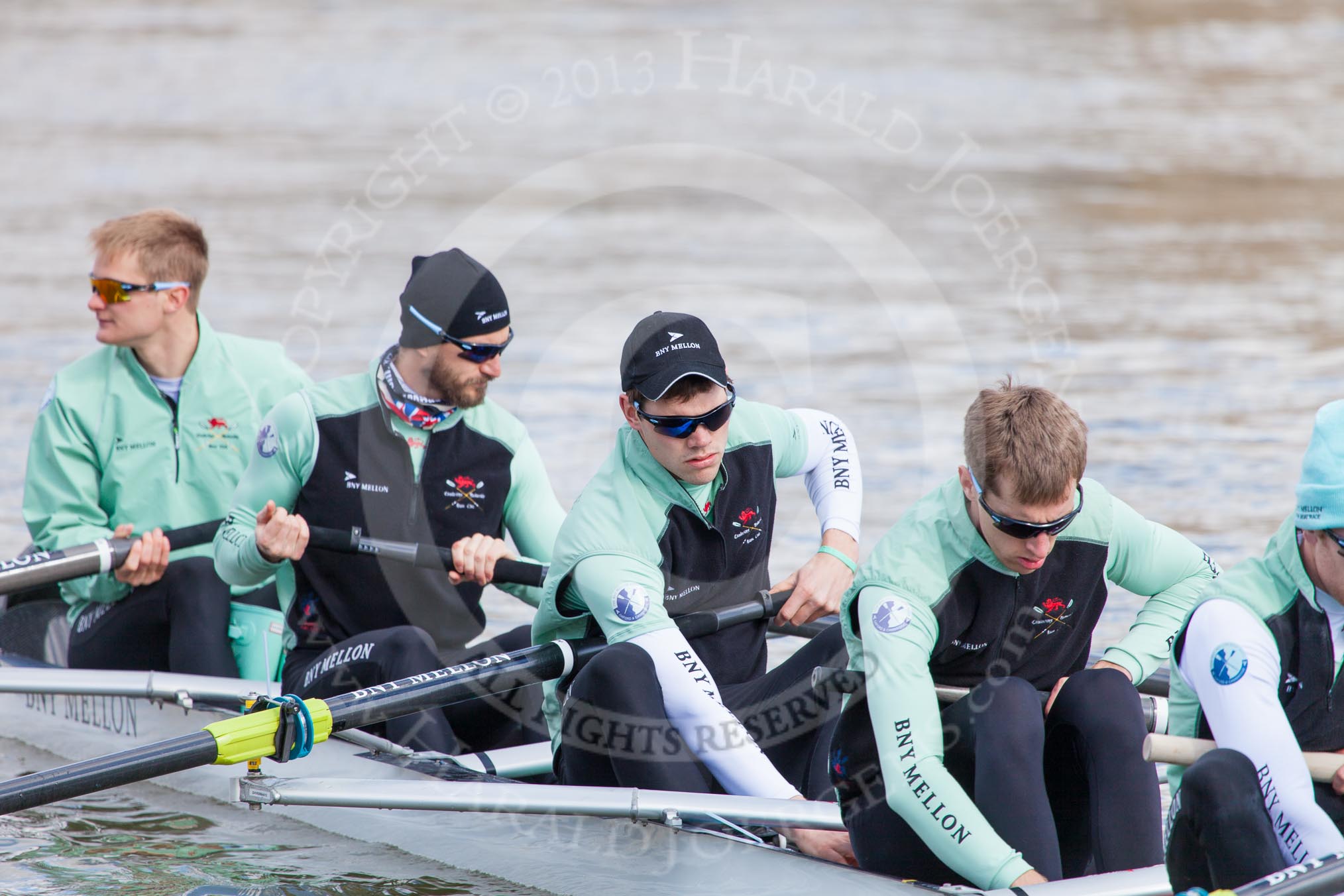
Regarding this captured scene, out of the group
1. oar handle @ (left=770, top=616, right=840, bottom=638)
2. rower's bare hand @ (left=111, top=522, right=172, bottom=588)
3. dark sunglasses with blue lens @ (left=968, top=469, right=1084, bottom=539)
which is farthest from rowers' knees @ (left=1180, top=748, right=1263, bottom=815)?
rower's bare hand @ (left=111, top=522, right=172, bottom=588)

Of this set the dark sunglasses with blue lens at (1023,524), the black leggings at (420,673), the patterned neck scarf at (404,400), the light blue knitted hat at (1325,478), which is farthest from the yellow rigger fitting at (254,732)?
the light blue knitted hat at (1325,478)

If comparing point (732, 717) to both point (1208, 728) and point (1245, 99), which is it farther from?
point (1245, 99)

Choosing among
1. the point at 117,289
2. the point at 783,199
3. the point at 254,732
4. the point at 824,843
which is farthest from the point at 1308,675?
the point at 783,199

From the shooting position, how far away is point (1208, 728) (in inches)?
132

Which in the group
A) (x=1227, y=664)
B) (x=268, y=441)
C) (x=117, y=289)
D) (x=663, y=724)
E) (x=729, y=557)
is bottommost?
(x=663, y=724)

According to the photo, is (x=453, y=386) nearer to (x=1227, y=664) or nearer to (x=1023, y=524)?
(x=1023, y=524)

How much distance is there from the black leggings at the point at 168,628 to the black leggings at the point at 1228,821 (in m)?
3.34

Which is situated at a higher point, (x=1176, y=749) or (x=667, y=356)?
(x=667, y=356)

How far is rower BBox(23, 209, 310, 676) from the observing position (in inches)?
215

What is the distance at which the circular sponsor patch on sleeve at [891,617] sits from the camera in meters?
3.45

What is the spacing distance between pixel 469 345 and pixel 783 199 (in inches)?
500

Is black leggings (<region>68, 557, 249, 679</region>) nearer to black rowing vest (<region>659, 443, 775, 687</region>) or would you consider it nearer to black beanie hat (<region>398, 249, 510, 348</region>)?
black beanie hat (<region>398, 249, 510, 348</region>)

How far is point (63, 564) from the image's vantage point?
5281 mm

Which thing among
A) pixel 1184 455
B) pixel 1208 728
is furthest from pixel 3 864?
pixel 1184 455
